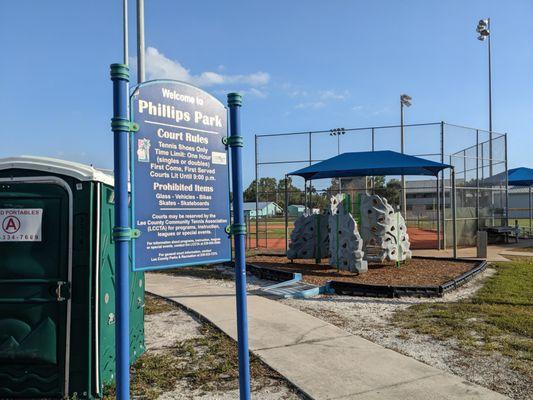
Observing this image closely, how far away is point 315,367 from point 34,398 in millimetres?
2626

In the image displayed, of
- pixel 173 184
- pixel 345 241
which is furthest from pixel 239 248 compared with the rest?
pixel 345 241

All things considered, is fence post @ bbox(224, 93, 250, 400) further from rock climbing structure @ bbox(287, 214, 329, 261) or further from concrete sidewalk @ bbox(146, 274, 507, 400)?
rock climbing structure @ bbox(287, 214, 329, 261)

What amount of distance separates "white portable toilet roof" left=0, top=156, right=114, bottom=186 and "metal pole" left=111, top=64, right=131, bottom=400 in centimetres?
131

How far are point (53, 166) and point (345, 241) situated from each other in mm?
8529

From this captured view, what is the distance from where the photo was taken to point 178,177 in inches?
129

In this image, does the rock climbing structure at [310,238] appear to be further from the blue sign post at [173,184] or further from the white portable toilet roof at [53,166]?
the blue sign post at [173,184]

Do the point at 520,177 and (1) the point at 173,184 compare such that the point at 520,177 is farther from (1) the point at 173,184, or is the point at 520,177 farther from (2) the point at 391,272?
(1) the point at 173,184

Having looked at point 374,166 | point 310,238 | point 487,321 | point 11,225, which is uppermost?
point 374,166

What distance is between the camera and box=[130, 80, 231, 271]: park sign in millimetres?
3068

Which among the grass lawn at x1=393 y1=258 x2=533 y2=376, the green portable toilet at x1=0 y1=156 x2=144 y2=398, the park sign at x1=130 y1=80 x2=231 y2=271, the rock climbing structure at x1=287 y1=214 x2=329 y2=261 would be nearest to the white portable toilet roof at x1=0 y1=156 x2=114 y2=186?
the green portable toilet at x1=0 y1=156 x2=144 y2=398

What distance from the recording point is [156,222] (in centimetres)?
314

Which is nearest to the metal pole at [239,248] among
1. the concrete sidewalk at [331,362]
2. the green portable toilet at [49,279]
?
the concrete sidewalk at [331,362]

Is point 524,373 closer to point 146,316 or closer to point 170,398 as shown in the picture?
point 170,398

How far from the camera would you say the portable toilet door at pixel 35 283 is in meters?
4.09
